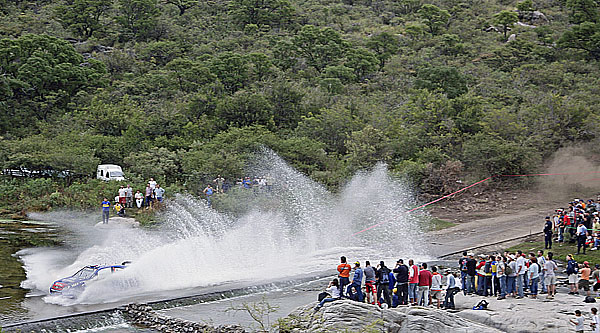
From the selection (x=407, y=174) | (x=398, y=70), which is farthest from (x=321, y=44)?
(x=407, y=174)

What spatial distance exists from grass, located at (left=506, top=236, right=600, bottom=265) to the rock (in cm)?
1147

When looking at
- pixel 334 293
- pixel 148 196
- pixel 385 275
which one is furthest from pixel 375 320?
pixel 148 196

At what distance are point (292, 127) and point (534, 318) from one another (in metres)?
38.1

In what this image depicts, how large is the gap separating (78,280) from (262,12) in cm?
8207

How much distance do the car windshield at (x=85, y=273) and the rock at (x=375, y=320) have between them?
31.9 ft

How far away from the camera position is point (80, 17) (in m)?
89.2

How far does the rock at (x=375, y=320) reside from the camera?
57.6 feet

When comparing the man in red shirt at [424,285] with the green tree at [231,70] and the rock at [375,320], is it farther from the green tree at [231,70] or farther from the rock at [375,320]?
the green tree at [231,70]

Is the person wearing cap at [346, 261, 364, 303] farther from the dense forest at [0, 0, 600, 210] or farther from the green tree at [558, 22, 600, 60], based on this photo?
the green tree at [558, 22, 600, 60]

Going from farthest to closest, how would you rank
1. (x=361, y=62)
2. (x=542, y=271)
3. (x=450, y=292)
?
(x=361, y=62) → (x=542, y=271) → (x=450, y=292)

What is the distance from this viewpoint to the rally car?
916 inches

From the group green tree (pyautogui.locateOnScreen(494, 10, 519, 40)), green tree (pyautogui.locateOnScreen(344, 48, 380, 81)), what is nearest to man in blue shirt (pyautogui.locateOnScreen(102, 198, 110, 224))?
green tree (pyautogui.locateOnScreen(344, 48, 380, 81))

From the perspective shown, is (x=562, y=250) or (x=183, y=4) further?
(x=183, y=4)

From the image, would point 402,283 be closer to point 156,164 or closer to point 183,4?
point 156,164
